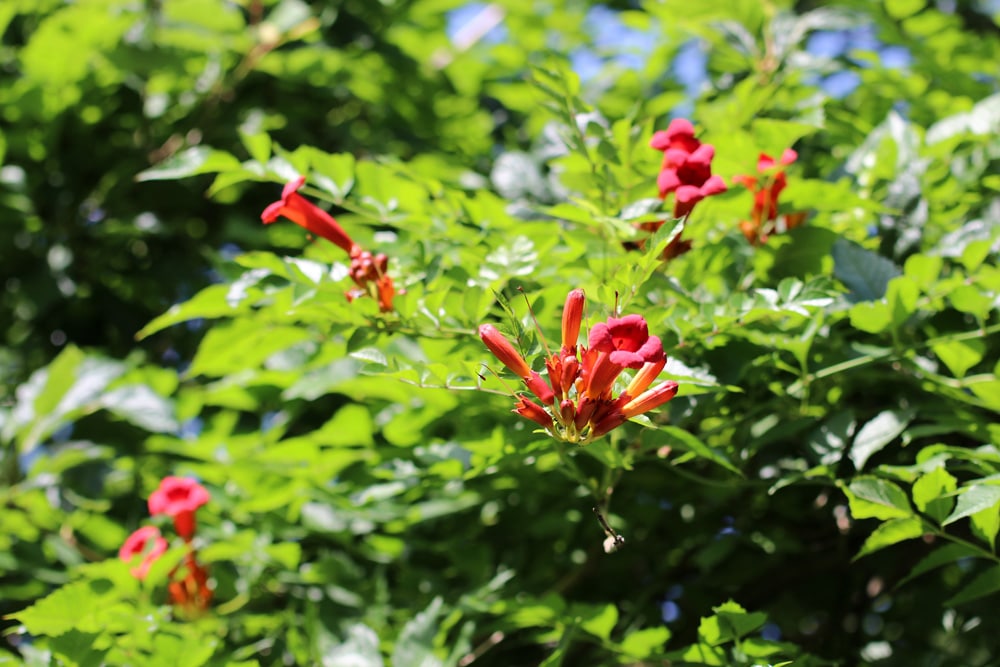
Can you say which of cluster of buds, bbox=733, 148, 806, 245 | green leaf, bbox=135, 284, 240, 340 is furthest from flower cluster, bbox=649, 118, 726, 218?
green leaf, bbox=135, 284, 240, 340

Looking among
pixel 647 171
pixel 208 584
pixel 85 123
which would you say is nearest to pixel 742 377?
pixel 647 171

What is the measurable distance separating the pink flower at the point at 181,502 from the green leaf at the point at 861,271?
133cm

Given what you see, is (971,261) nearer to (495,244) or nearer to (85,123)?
(495,244)

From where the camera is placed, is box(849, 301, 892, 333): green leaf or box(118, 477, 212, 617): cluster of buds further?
box(118, 477, 212, 617): cluster of buds

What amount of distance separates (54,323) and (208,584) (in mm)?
1102

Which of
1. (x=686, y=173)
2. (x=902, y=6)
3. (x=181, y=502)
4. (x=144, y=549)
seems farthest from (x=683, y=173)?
(x=902, y=6)

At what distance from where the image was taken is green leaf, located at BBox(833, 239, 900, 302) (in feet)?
5.23

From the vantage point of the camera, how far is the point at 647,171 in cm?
167

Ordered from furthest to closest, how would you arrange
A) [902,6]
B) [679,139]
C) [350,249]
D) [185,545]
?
[902,6] < [185,545] < [350,249] < [679,139]

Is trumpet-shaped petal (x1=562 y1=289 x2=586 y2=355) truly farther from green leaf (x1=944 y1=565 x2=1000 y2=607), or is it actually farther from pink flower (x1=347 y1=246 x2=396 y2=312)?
green leaf (x1=944 y1=565 x2=1000 y2=607)

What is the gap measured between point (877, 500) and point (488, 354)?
63 cm

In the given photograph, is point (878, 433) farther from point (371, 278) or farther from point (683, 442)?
point (371, 278)

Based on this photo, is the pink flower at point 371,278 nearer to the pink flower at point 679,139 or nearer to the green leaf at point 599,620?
the pink flower at point 679,139

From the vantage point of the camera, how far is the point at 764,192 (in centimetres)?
163
